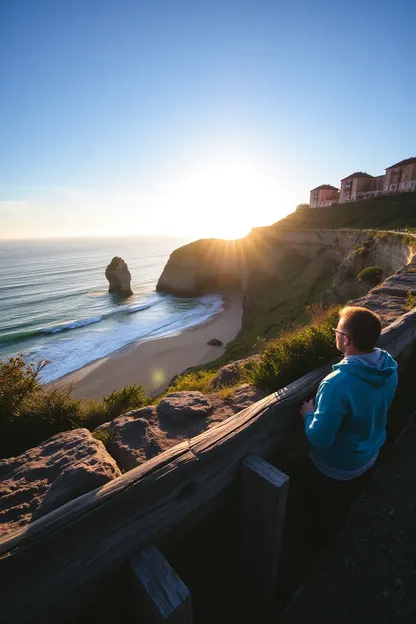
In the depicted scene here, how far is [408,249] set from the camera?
14.4 metres

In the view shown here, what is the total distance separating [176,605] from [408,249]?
1714 cm

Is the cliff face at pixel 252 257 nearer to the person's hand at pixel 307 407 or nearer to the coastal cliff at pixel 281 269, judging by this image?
the coastal cliff at pixel 281 269

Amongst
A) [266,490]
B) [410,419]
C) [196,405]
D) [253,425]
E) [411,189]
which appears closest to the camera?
[266,490]

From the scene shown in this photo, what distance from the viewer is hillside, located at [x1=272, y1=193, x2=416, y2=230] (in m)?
37.6

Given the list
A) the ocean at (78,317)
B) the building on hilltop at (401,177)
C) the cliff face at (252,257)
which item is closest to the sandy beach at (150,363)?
the ocean at (78,317)

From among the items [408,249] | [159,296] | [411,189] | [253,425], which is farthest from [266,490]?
[411,189]

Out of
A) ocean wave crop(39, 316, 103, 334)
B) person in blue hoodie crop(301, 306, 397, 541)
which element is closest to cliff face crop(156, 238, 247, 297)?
ocean wave crop(39, 316, 103, 334)

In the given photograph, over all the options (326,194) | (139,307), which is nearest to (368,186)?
(326,194)

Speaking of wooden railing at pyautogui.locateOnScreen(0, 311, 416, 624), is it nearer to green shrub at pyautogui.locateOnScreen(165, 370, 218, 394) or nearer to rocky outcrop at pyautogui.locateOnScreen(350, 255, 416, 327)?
green shrub at pyautogui.locateOnScreen(165, 370, 218, 394)

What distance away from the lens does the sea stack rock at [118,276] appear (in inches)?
2063

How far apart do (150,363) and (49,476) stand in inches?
783

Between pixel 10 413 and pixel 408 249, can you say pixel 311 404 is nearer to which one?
pixel 10 413

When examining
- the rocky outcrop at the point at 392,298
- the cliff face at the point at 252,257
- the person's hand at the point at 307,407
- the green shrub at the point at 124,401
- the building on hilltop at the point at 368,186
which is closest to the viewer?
the person's hand at the point at 307,407

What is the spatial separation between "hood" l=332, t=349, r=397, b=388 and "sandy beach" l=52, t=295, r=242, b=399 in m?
15.0
